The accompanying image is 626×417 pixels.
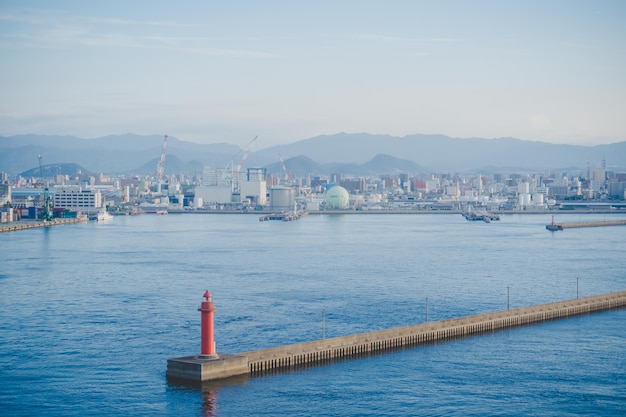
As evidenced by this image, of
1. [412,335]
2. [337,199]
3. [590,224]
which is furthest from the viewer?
[337,199]

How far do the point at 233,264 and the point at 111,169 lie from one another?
548 feet

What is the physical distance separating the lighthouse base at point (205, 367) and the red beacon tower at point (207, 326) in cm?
7

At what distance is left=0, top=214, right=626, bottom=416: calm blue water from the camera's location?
9156 mm

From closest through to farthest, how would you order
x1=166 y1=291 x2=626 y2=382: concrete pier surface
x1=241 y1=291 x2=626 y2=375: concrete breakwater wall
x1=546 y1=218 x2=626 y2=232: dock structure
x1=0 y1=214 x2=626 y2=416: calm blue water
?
x1=0 y1=214 x2=626 y2=416: calm blue water → x1=166 y1=291 x2=626 y2=382: concrete pier surface → x1=241 y1=291 x2=626 y2=375: concrete breakwater wall → x1=546 y1=218 x2=626 y2=232: dock structure

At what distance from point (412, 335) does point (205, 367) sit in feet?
10.2

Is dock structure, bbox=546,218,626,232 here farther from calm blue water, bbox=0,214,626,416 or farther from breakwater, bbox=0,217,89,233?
breakwater, bbox=0,217,89,233

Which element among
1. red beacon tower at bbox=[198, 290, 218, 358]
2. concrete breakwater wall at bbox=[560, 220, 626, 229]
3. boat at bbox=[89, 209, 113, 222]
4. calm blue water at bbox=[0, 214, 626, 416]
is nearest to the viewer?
calm blue water at bbox=[0, 214, 626, 416]

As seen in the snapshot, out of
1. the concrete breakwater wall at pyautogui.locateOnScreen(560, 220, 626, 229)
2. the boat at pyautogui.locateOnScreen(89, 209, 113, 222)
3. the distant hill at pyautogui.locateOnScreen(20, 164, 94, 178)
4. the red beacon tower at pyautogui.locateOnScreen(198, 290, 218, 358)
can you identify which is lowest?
the red beacon tower at pyautogui.locateOnScreen(198, 290, 218, 358)

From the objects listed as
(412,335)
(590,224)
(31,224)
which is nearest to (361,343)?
(412,335)

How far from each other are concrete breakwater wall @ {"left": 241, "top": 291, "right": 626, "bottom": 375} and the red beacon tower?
0.45 meters

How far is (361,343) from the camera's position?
1106cm

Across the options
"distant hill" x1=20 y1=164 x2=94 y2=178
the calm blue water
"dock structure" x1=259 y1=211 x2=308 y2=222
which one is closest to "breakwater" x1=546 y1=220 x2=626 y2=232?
the calm blue water

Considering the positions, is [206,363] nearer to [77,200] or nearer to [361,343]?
[361,343]

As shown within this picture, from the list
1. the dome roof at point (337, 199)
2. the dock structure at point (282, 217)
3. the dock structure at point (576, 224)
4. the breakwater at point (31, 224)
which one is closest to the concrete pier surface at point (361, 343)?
the dock structure at point (576, 224)
